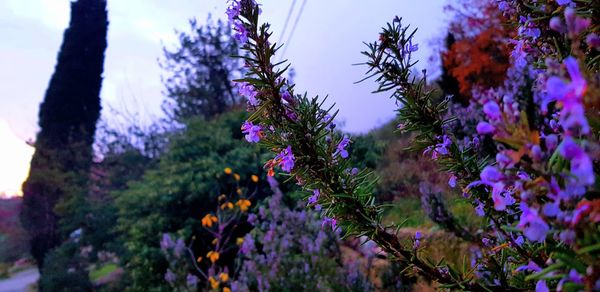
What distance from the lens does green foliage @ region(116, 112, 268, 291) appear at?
6.37m

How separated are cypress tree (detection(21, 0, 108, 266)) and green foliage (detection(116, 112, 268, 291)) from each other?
18.1 ft

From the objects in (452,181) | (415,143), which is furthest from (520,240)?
(415,143)

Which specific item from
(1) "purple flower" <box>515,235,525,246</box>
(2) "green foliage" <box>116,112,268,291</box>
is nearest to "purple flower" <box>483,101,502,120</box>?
(1) "purple flower" <box>515,235,525,246</box>

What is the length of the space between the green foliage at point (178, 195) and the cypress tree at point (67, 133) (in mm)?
5523

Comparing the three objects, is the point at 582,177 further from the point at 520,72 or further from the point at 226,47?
the point at 226,47

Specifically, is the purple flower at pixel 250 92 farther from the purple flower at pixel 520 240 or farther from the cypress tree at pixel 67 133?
the cypress tree at pixel 67 133

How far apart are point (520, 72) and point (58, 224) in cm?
1321

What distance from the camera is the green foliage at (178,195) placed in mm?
6374

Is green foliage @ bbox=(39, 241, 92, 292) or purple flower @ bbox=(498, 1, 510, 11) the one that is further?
green foliage @ bbox=(39, 241, 92, 292)

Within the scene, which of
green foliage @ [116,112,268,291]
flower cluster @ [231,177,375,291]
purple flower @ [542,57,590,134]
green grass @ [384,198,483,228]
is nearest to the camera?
purple flower @ [542,57,590,134]

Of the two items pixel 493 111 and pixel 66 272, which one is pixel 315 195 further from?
pixel 66 272

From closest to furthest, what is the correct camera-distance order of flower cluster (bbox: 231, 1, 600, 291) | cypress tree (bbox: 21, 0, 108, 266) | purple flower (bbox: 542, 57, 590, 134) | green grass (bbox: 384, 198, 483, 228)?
purple flower (bbox: 542, 57, 590, 134) < flower cluster (bbox: 231, 1, 600, 291) < green grass (bbox: 384, 198, 483, 228) < cypress tree (bbox: 21, 0, 108, 266)

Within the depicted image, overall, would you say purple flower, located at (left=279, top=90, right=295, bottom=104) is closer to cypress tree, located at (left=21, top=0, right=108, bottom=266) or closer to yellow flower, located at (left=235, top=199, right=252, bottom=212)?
yellow flower, located at (left=235, top=199, right=252, bottom=212)

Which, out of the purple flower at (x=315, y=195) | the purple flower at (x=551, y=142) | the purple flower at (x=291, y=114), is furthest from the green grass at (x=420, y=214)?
the purple flower at (x=551, y=142)
